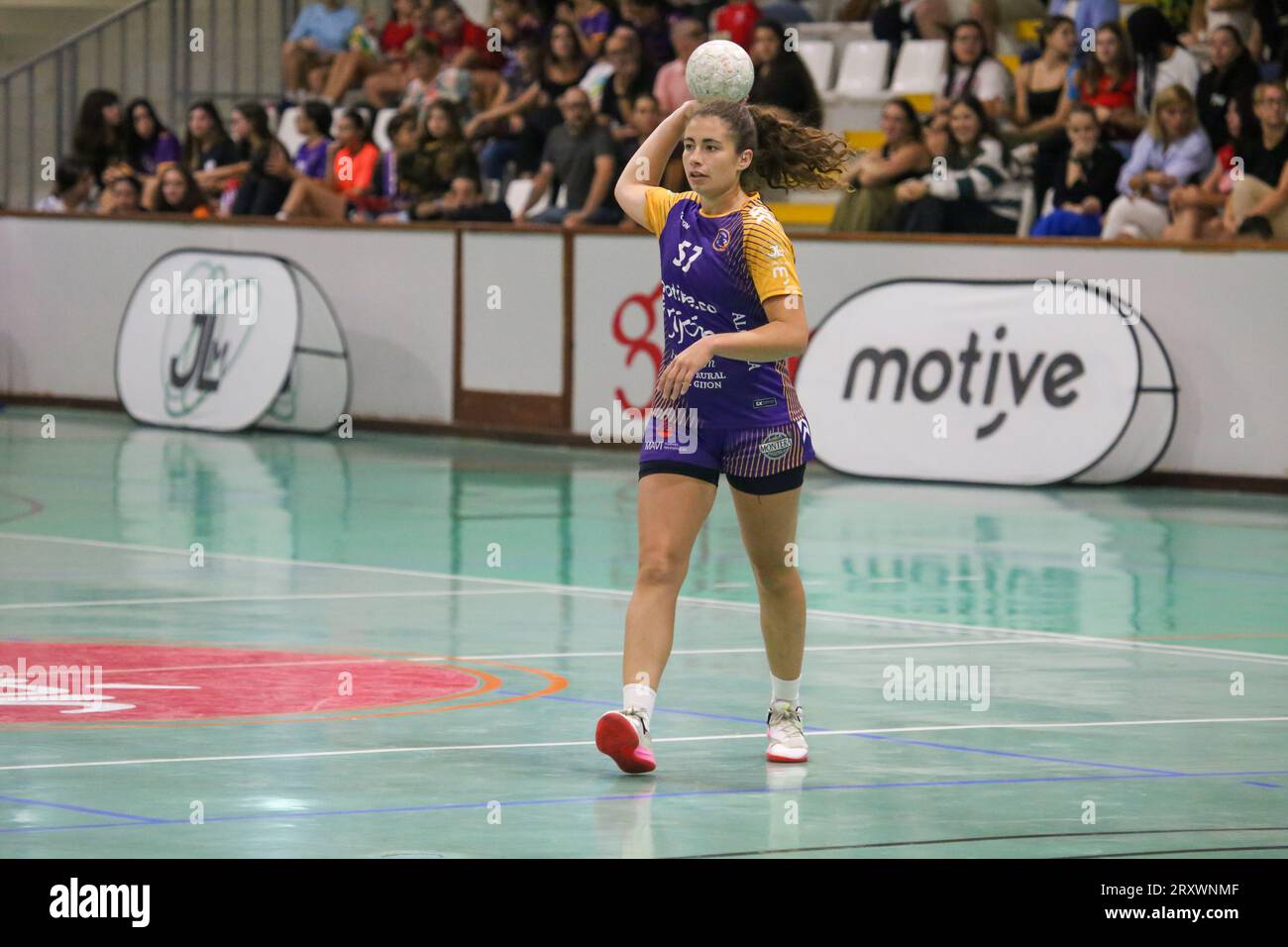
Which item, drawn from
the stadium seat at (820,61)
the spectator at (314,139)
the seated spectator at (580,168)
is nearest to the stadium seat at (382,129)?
the spectator at (314,139)

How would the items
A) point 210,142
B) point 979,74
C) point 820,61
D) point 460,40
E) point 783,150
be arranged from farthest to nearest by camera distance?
point 460,40 → point 210,142 → point 820,61 → point 979,74 → point 783,150

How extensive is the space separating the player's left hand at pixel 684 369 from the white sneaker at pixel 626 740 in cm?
105

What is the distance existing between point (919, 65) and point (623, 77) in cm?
289

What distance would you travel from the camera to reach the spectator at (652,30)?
2359 cm

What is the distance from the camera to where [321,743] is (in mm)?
8570

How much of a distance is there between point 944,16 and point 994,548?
986 cm

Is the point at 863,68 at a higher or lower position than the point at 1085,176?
higher

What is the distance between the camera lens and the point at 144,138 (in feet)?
87.9

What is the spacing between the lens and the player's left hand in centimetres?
772

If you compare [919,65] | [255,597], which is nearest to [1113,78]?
[919,65]

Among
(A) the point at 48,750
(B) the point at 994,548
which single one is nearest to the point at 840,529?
(B) the point at 994,548

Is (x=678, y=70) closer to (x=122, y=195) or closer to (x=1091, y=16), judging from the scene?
(x=1091, y=16)

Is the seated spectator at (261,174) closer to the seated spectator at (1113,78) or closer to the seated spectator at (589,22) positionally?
the seated spectator at (589,22)

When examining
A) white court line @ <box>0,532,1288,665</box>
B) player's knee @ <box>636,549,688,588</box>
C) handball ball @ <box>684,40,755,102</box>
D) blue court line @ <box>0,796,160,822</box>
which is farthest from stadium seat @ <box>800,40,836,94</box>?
blue court line @ <box>0,796,160,822</box>
